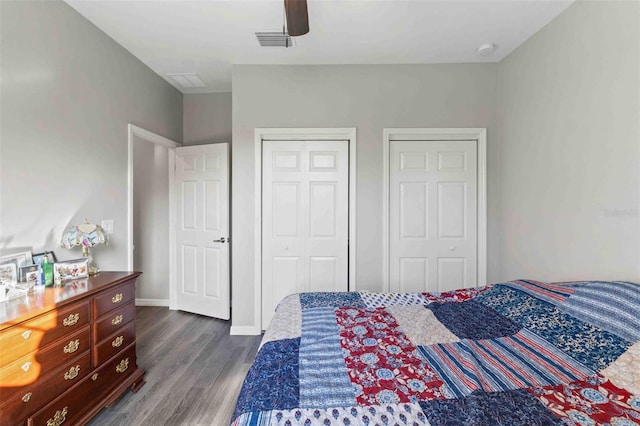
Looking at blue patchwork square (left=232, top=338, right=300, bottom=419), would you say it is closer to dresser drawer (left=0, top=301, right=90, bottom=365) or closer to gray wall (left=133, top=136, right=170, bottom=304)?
dresser drawer (left=0, top=301, right=90, bottom=365)

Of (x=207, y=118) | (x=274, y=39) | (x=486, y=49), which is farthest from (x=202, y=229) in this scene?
(x=486, y=49)

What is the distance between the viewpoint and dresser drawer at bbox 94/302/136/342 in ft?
5.61

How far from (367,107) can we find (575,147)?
1667mm

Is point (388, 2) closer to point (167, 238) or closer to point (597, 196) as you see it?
point (597, 196)

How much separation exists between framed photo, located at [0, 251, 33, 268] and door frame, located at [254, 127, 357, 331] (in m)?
1.59

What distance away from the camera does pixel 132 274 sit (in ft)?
6.59

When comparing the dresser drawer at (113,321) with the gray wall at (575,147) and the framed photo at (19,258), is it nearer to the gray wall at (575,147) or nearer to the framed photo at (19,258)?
the framed photo at (19,258)

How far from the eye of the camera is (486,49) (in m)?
2.44

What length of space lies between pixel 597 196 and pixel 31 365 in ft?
10.7

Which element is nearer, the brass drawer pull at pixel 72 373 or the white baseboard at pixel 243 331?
the brass drawer pull at pixel 72 373

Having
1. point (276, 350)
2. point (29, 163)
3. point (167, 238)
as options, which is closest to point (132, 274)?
point (29, 163)

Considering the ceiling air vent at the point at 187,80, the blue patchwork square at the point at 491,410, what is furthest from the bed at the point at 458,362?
the ceiling air vent at the point at 187,80

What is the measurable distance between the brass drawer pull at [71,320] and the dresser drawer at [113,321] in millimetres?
156

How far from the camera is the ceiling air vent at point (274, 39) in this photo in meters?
2.27
